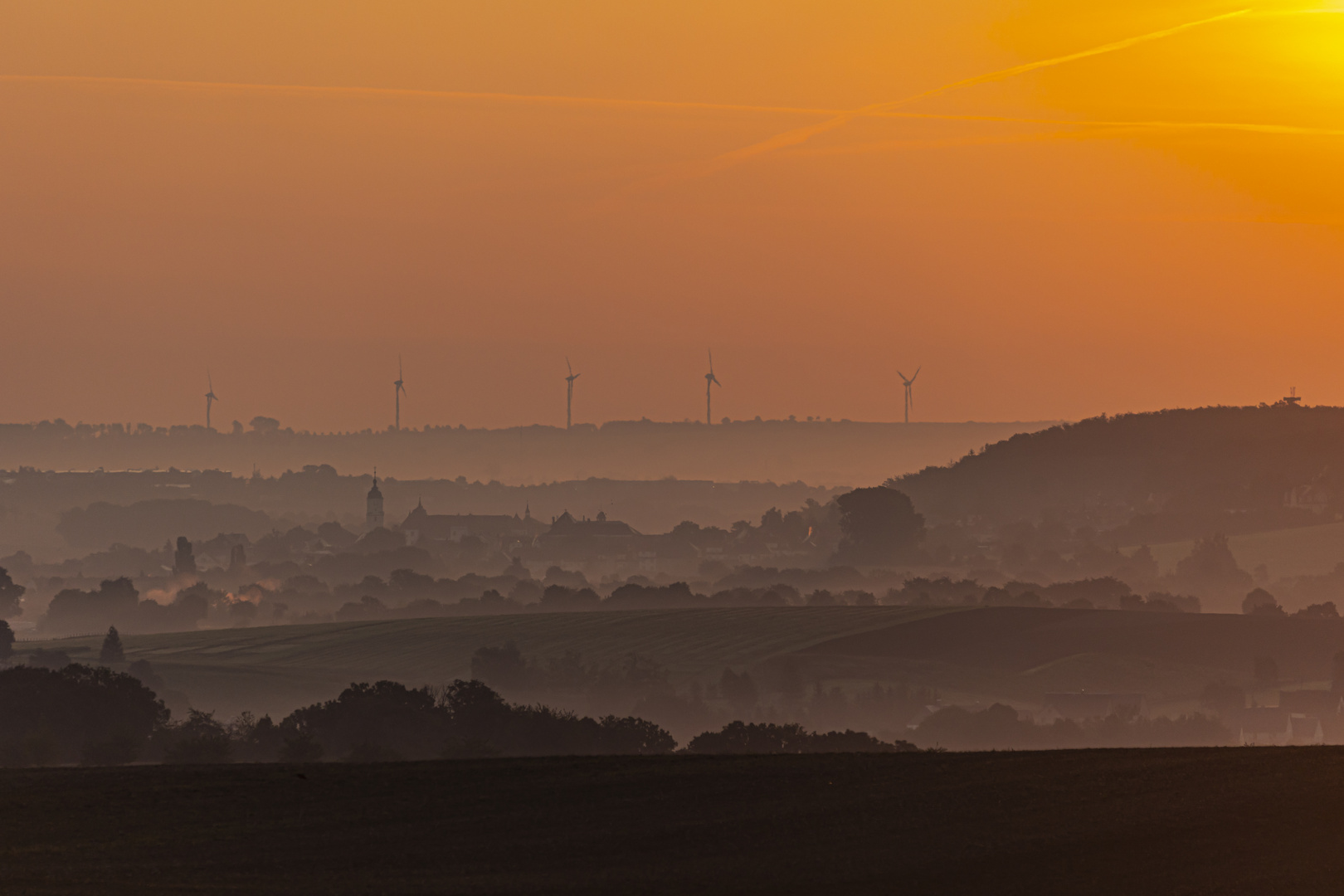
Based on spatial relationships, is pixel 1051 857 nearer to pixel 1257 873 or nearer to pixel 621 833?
pixel 1257 873

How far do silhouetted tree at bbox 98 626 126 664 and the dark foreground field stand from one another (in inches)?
4952

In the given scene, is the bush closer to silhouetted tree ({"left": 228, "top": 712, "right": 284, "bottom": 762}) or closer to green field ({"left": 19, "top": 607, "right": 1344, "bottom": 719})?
silhouetted tree ({"left": 228, "top": 712, "right": 284, "bottom": 762})

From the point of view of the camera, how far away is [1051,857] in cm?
3978

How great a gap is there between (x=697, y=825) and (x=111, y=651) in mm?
142835

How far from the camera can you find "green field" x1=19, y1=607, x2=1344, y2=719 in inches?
6442

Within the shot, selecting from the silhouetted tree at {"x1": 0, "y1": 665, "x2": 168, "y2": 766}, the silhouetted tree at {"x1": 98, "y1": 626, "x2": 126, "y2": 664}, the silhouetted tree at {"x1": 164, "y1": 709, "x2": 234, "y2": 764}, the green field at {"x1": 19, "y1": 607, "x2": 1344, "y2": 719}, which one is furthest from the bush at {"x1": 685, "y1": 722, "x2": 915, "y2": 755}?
the silhouetted tree at {"x1": 98, "y1": 626, "x2": 126, "y2": 664}

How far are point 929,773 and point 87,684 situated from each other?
6020cm

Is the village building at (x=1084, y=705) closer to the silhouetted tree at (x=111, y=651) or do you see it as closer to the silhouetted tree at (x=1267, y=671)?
the silhouetted tree at (x=1267, y=671)

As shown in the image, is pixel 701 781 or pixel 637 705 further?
pixel 637 705

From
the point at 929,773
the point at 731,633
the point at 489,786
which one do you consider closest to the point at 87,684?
the point at 489,786

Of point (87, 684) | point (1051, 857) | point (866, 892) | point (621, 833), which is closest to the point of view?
point (866, 892)

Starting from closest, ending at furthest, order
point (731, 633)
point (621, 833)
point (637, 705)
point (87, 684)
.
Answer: point (621, 833), point (87, 684), point (637, 705), point (731, 633)

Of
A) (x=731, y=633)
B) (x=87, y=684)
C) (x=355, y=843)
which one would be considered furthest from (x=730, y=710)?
(x=355, y=843)

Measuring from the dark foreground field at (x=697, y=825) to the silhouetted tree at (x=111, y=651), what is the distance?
125771 millimetres
